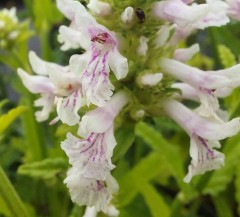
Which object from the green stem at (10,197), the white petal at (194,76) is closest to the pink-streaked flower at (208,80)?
the white petal at (194,76)

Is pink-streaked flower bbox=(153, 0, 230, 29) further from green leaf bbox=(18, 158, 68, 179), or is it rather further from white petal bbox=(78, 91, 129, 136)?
green leaf bbox=(18, 158, 68, 179)

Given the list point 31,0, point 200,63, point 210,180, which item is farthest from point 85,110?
point 31,0

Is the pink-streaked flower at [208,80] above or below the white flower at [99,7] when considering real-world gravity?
below

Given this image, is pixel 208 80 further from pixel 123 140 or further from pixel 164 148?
pixel 164 148

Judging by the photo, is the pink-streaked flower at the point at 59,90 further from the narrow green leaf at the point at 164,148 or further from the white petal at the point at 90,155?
the narrow green leaf at the point at 164,148

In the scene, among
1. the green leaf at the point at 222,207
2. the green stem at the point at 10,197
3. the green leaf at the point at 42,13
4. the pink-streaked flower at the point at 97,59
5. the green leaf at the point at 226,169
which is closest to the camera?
the pink-streaked flower at the point at 97,59

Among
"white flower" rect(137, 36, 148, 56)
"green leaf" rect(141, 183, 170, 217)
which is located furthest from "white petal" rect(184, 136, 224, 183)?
"green leaf" rect(141, 183, 170, 217)

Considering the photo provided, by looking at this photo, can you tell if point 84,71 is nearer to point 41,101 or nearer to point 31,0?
point 41,101
